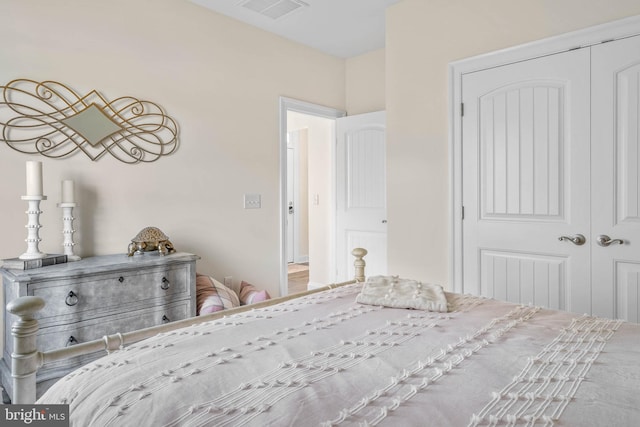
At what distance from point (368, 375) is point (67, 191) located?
230 centimetres

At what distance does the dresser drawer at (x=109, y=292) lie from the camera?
7.13 feet

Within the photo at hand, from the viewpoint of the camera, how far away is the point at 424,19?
312 centimetres

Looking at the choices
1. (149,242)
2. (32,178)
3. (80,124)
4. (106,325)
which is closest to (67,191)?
(32,178)

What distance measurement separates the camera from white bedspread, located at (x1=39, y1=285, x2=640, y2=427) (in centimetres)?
81

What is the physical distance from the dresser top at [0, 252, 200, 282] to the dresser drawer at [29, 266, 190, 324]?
0.15 feet

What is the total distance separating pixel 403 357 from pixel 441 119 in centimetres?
231

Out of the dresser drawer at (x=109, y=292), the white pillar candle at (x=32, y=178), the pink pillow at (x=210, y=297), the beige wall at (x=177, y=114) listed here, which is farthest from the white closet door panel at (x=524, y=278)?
the white pillar candle at (x=32, y=178)

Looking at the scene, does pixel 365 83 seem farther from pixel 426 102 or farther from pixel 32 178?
pixel 32 178

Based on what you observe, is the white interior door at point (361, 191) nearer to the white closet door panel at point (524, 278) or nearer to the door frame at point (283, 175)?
the door frame at point (283, 175)

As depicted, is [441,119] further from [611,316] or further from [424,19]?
[611,316]

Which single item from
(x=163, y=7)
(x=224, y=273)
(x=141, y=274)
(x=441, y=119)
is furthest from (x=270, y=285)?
(x=163, y=7)

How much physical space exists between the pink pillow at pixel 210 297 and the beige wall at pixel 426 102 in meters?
1.33

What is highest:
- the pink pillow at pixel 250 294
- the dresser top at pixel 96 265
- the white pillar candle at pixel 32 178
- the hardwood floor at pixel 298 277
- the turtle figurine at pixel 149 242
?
the white pillar candle at pixel 32 178

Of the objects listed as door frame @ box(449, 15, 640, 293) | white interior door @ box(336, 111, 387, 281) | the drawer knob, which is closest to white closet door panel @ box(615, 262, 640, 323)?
door frame @ box(449, 15, 640, 293)
